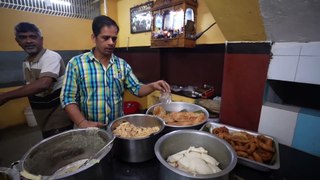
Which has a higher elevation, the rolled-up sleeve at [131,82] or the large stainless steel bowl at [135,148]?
the rolled-up sleeve at [131,82]

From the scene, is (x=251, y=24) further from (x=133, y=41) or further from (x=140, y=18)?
(x=133, y=41)

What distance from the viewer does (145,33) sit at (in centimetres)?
411

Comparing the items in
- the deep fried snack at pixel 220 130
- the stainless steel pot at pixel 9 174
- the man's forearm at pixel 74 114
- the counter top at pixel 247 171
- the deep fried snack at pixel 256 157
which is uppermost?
the man's forearm at pixel 74 114

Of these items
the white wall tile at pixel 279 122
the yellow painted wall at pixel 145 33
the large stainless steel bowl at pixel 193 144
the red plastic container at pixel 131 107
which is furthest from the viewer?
the red plastic container at pixel 131 107

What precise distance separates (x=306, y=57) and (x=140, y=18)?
11.9 ft

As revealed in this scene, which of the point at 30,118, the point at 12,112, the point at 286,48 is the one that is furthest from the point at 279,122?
the point at 12,112

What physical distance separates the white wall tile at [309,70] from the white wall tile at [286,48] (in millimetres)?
69

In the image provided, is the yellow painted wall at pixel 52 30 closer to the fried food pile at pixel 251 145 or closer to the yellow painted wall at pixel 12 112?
the yellow painted wall at pixel 12 112

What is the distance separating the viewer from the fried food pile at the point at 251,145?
109cm

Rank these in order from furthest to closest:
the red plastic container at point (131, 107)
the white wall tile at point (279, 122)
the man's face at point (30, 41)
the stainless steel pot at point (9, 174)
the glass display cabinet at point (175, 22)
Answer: the red plastic container at point (131, 107)
the glass display cabinet at point (175, 22)
the man's face at point (30, 41)
the white wall tile at point (279, 122)
the stainless steel pot at point (9, 174)

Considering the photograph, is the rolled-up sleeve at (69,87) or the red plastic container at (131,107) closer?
the rolled-up sleeve at (69,87)

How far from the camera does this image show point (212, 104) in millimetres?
2445

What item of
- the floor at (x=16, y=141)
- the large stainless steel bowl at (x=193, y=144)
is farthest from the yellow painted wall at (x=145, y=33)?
the floor at (x=16, y=141)

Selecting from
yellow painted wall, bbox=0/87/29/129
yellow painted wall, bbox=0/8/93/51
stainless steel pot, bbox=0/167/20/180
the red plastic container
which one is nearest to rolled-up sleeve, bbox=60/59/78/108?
stainless steel pot, bbox=0/167/20/180
